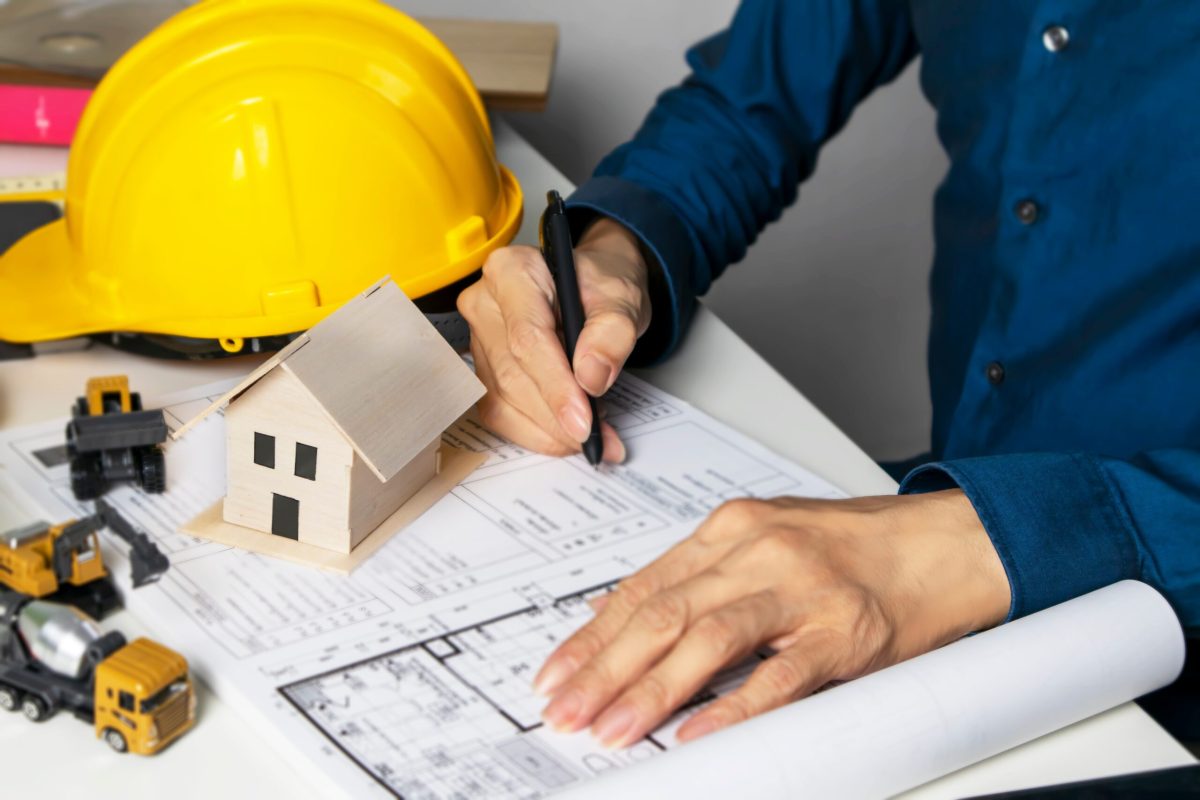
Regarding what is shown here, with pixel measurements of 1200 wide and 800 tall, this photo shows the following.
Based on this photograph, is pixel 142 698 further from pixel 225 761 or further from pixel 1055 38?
pixel 1055 38

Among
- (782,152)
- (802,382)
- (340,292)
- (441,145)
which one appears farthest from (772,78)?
(802,382)

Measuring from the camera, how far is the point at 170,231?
2.65ft

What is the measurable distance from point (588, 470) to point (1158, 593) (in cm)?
35

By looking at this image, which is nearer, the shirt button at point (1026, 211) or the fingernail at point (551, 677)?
the fingernail at point (551, 677)

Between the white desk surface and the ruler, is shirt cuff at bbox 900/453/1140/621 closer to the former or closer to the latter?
the white desk surface

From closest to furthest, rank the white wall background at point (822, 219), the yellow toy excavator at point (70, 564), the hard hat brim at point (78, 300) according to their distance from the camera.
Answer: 1. the yellow toy excavator at point (70, 564)
2. the hard hat brim at point (78, 300)
3. the white wall background at point (822, 219)

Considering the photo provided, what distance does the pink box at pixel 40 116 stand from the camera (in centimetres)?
118

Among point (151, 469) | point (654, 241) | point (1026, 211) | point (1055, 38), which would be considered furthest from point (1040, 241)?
point (151, 469)

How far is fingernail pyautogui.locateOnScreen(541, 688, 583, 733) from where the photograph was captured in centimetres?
56

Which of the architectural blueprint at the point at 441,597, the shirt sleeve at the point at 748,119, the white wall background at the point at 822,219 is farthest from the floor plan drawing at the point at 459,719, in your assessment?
the white wall background at the point at 822,219

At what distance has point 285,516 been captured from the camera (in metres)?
0.69

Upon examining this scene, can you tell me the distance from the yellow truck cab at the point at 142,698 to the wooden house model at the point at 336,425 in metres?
0.14

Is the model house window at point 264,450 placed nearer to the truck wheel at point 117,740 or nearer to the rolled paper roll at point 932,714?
the truck wheel at point 117,740

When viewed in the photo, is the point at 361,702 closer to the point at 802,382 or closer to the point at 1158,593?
the point at 1158,593
